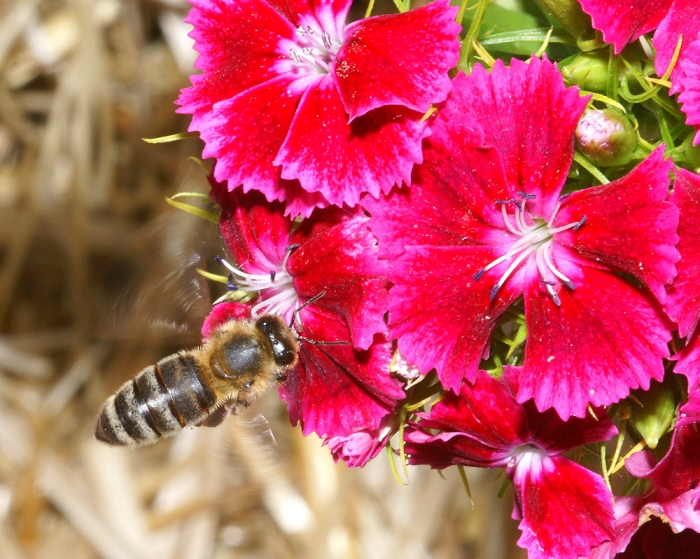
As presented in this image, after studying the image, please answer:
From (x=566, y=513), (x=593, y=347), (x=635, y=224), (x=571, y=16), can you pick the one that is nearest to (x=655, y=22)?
(x=571, y=16)

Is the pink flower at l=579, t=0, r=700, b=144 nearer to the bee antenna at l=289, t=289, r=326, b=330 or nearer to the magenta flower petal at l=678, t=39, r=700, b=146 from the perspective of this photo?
the magenta flower petal at l=678, t=39, r=700, b=146

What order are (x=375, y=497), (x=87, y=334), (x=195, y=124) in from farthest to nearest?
(x=87, y=334) → (x=375, y=497) → (x=195, y=124)

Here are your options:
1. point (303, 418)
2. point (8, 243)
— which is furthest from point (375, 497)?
point (303, 418)

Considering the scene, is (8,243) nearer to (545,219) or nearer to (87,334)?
(87,334)

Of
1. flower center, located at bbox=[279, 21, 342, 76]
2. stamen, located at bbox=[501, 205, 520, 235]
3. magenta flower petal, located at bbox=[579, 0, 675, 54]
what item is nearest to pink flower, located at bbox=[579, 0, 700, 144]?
magenta flower petal, located at bbox=[579, 0, 675, 54]

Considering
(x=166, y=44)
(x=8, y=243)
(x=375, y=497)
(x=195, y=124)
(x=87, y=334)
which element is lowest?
(x=375, y=497)

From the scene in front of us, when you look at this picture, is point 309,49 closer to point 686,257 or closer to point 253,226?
point 253,226
